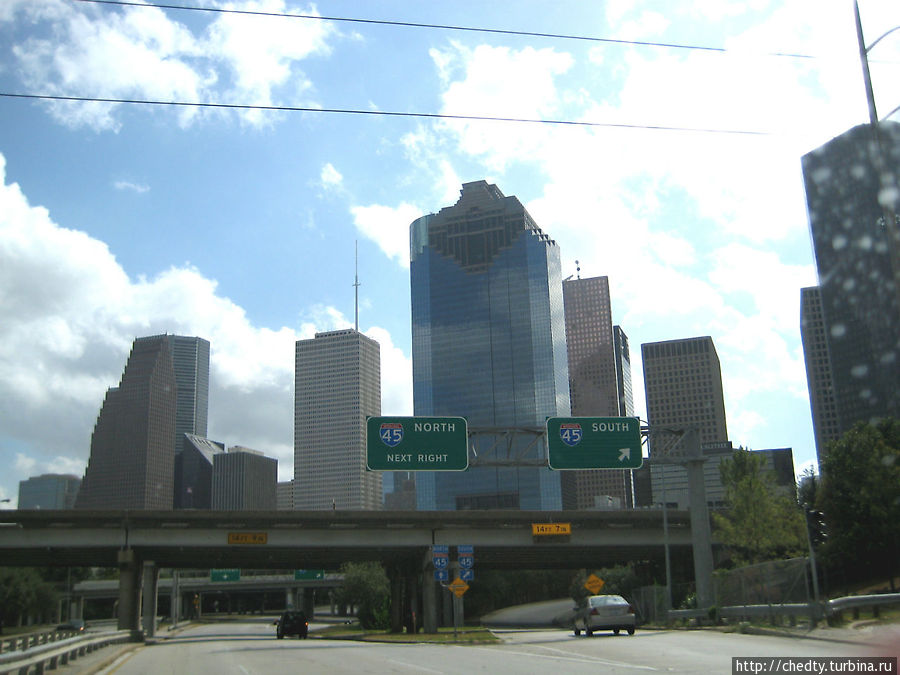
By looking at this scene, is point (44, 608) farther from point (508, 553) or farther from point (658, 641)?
point (658, 641)

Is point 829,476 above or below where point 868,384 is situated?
below

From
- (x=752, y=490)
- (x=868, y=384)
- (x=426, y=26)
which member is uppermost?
(x=868, y=384)

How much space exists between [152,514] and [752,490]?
33922 mm

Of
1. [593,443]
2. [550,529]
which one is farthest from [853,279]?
[593,443]

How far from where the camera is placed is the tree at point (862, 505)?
47594 millimetres

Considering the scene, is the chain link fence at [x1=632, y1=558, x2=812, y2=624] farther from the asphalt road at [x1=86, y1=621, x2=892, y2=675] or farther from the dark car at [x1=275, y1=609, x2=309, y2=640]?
the dark car at [x1=275, y1=609, x2=309, y2=640]

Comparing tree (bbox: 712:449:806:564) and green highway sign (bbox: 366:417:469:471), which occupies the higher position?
green highway sign (bbox: 366:417:469:471)

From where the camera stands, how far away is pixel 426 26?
1884 cm

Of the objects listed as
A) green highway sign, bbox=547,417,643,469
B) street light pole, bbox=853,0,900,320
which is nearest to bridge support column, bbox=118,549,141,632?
green highway sign, bbox=547,417,643,469

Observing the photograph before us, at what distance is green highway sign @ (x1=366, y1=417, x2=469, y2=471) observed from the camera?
1385 inches

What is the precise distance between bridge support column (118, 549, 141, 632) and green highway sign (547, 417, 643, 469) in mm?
30546

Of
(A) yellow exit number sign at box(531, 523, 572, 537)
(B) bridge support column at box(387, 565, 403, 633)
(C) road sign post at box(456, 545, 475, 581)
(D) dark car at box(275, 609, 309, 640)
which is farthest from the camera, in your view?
(B) bridge support column at box(387, 565, 403, 633)

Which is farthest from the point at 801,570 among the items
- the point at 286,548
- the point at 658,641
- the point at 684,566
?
the point at 684,566

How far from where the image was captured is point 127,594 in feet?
176
